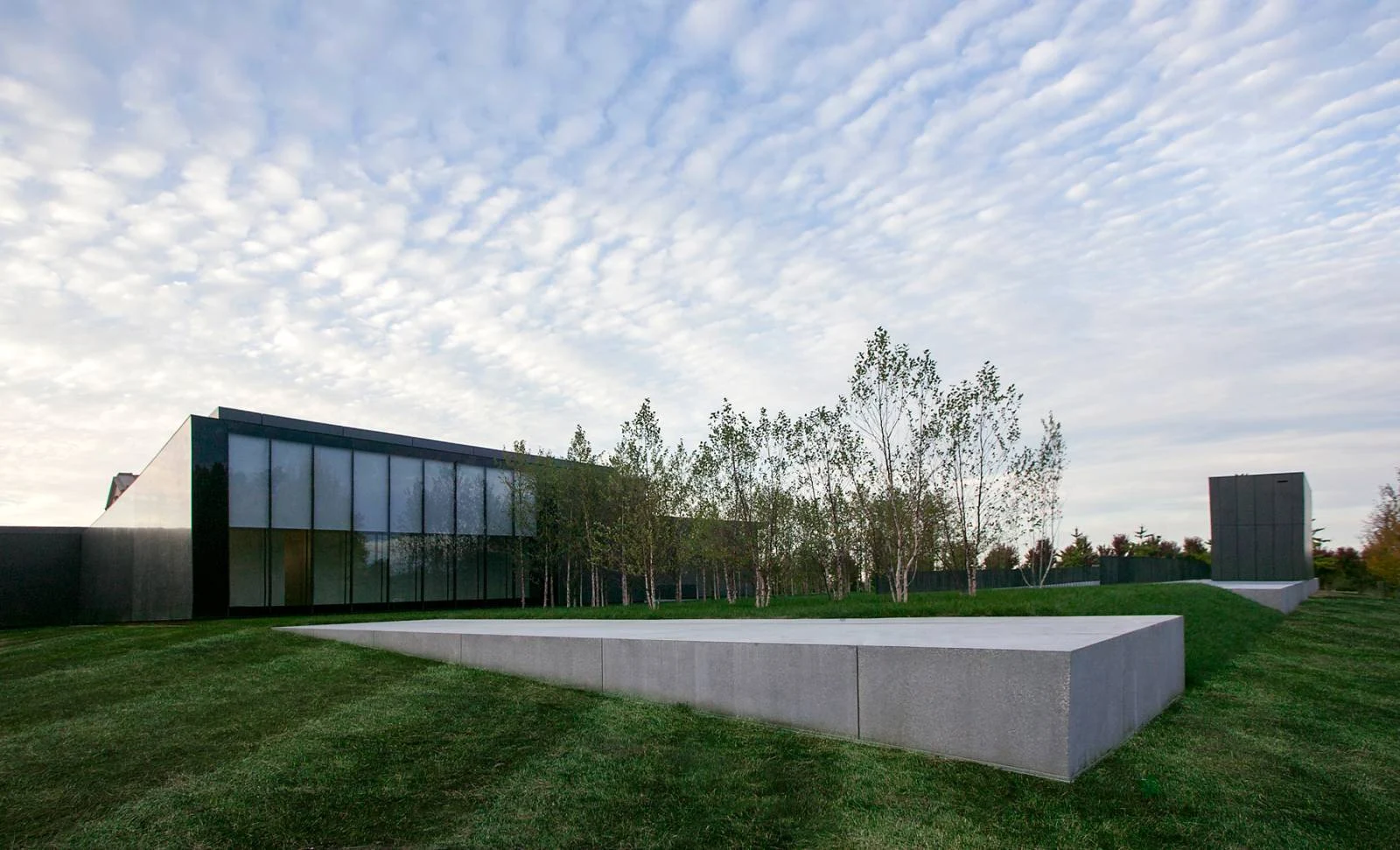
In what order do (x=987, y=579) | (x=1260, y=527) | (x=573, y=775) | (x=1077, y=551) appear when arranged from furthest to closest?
(x=1077, y=551), (x=987, y=579), (x=1260, y=527), (x=573, y=775)

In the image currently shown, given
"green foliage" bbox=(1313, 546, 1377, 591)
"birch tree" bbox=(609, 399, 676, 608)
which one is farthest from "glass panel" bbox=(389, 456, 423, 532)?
"green foliage" bbox=(1313, 546, 1377, 591)

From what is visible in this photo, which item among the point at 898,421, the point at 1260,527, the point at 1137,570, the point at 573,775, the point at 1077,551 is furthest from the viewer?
the point at 1077,551

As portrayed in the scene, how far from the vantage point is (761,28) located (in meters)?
9.66

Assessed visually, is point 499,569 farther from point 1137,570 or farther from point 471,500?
point 1137,570

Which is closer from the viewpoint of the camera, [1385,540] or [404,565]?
[404,565]

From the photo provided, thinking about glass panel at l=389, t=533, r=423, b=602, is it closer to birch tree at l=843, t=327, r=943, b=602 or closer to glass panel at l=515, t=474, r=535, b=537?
glass panel at l=515, t=474, r=535, b=537

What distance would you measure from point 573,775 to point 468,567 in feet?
66.5

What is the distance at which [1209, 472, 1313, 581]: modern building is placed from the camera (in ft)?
101

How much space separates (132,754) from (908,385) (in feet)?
52.0

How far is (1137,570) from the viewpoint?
30.8m

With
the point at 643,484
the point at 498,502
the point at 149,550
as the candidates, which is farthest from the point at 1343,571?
the point at 149,550

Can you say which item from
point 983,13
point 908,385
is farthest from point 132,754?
point 908,385

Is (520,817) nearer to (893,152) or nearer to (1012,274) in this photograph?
(893,152)

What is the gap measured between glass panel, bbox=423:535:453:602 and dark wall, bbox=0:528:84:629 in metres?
13.6
